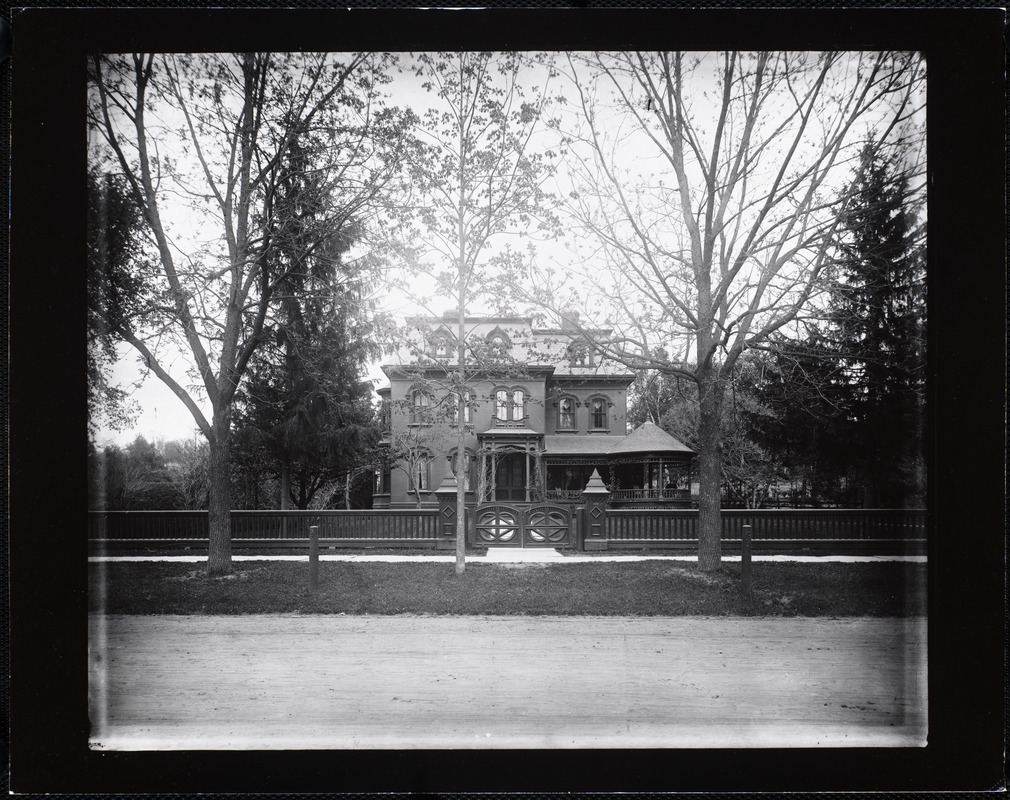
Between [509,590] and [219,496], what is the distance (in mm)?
2633

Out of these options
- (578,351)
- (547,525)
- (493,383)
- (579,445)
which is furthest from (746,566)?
(579,445)

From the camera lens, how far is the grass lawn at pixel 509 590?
3.58 metres

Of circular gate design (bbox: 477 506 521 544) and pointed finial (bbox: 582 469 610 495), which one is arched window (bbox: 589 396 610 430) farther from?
circular gate design (bbox: 477 506 521 544)

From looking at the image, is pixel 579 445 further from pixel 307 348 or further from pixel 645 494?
pixel 307 348

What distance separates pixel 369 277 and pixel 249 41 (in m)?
1.64

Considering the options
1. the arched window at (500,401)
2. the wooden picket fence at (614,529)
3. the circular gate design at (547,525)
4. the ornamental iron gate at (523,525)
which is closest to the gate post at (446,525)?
the wooden picket fence at (614,529)

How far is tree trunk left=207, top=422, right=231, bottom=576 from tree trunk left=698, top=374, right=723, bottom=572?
4003mm

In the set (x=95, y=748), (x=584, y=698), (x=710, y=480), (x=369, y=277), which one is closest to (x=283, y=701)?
(x=95, y=748)

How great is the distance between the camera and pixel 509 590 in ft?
15.5

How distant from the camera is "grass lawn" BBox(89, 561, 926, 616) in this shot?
11.7 feet

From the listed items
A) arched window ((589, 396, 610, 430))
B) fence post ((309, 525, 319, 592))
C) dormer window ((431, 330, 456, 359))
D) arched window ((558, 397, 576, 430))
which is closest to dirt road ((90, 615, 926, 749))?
fence post ((309, 525, 319, 592))

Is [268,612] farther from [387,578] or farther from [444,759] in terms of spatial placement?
[444,759]

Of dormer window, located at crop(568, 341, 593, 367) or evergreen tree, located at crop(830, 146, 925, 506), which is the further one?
dormer window, located at crop(568, 341, 593, 367)

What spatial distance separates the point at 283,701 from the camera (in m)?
2.85
